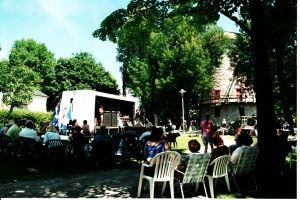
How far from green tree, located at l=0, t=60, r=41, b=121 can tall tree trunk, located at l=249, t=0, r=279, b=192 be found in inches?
1011

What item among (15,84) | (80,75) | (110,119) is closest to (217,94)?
(80,75)

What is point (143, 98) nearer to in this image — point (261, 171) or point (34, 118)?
point (34, 118)

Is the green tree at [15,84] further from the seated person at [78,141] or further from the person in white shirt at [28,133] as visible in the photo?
the person in white shirt at [28,133]

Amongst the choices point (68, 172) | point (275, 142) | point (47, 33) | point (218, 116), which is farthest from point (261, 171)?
point (218, 116)

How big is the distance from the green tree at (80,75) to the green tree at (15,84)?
12.8m

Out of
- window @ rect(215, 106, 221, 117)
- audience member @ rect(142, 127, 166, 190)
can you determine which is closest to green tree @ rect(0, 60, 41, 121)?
audience member @ rect(142, 127, 166, 190)

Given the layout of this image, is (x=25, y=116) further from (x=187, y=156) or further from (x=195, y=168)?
(x=195, y=168)

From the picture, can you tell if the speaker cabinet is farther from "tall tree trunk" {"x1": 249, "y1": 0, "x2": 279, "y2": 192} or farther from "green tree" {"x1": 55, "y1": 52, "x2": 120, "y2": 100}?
"green tree" {"x1": 55, "y1": 52, "x2": 120, "y2": 100}

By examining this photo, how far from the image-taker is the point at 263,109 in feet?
21.2

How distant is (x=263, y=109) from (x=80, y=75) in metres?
37.9

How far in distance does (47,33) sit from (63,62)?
119ft

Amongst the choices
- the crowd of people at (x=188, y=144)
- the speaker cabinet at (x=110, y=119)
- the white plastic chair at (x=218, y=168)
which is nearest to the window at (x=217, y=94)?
the speaker cabinet at (x=110, y=119)

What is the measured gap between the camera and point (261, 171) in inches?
252

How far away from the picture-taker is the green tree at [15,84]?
27223 millimetres
